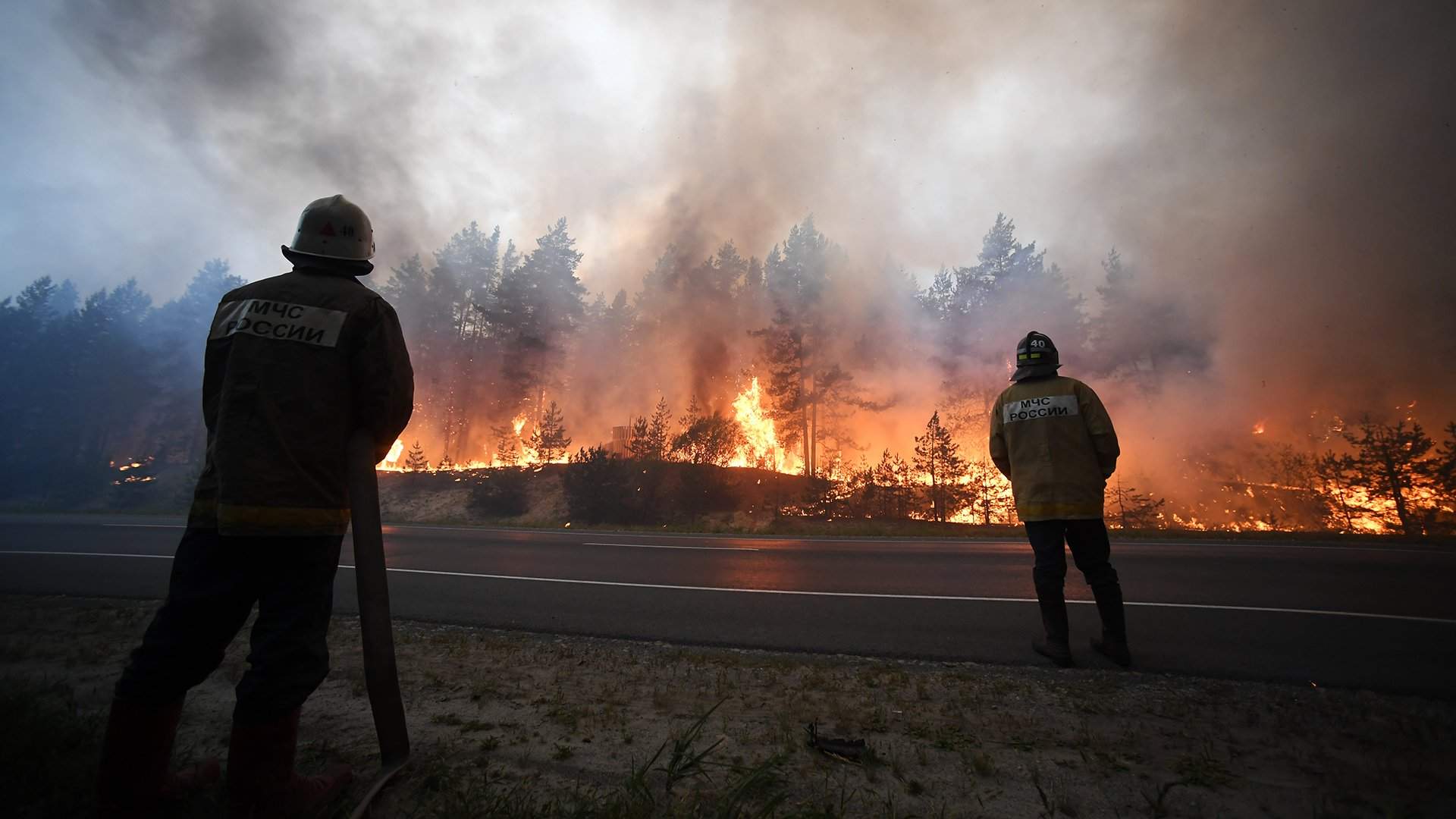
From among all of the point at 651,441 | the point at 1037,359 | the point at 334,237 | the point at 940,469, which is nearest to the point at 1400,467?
the point at 940,469

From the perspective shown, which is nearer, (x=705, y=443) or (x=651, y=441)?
(x=705, y=443)

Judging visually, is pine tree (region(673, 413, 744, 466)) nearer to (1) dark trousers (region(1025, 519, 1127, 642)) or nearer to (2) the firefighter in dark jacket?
(1) dark trousers (region(1025, 519, 1127, 642))

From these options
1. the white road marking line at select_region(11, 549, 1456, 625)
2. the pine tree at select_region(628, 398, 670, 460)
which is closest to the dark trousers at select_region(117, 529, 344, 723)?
the white road marking line at select_region(11, 549, 1456, 625)

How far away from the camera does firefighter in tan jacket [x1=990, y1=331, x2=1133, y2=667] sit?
4.14 m

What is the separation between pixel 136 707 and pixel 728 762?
2166 mm

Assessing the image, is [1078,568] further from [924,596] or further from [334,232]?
[334,232]

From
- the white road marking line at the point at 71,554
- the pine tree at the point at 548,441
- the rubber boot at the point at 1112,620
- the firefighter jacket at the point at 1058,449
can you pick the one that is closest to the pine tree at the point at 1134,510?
the rubber boot at the point at 1112,620

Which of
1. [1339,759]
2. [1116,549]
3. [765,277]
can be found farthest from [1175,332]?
[1339,759]

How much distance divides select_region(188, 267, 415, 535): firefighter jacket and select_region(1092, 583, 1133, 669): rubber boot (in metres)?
4.79

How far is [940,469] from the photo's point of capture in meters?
20.0

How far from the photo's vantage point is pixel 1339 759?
2.45 meters

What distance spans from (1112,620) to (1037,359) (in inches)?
82.5

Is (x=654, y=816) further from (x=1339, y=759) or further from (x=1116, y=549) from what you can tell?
(x=1116, y=549)

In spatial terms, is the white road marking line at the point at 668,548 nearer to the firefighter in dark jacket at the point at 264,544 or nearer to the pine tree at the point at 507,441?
the firefighter in dark jacket at the point at 264,544
